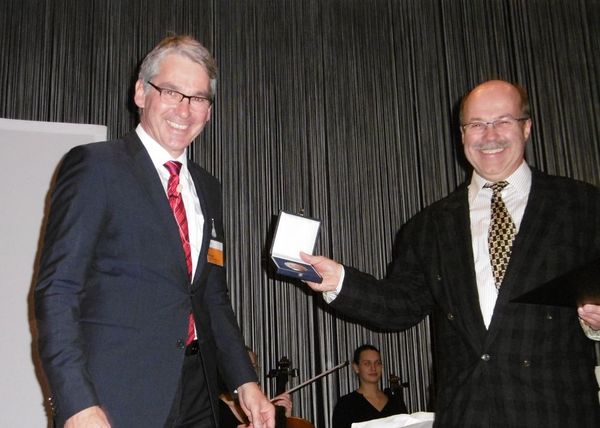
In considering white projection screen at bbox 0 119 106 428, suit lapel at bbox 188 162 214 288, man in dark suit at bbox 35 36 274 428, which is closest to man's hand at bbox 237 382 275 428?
man in dark suit at bbox 35 36 274 428

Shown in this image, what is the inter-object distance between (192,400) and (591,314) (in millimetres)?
1130

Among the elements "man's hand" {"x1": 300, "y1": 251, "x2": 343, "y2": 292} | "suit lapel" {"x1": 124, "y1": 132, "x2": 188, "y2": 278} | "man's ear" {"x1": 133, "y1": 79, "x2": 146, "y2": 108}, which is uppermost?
"man's ear" {"x1": 133, "y1": 79, "x2": 146, "y2": 108}

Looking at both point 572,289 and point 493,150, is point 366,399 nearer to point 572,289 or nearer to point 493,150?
point 493,150

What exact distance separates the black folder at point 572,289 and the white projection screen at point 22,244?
11.3 ft

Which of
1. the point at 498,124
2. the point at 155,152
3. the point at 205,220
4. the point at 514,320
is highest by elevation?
the point at 498,124

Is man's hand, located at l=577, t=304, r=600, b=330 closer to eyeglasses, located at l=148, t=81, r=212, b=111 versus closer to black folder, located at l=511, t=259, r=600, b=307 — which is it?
black folder, located at l=511, t=259, r=600, b=307

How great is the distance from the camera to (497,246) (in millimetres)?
2113

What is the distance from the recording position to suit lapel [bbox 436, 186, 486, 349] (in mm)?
2006

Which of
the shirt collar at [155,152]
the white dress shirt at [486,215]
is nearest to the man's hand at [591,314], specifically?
the white dress shirt at [486,215]

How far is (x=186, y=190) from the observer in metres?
2.01

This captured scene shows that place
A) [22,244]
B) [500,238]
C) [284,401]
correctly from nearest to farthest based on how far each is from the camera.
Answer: [500,238] → [22,244] → [284,401]

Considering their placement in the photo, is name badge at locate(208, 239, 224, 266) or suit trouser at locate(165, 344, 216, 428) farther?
name badge at locate(208, 239, 224, 266)

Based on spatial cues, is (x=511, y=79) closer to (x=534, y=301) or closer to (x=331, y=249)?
(x=331, y=249)

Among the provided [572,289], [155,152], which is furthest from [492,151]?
[155,152]
